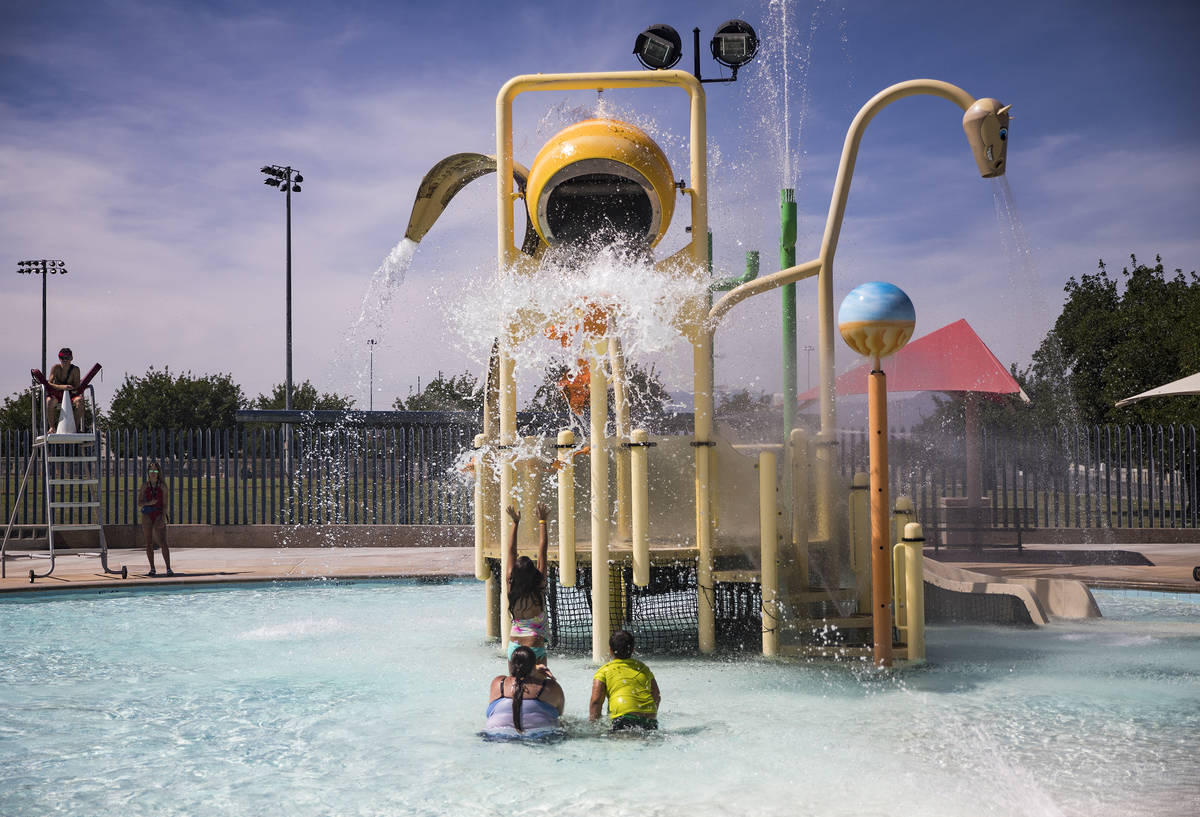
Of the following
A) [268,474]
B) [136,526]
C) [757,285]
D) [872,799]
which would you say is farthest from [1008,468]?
[136,526]

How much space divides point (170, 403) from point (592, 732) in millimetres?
66608

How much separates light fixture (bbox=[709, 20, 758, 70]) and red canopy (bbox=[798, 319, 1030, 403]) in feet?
19.6

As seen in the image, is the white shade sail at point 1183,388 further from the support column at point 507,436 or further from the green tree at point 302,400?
the green tree at point 302,400

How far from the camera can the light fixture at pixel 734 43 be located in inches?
395

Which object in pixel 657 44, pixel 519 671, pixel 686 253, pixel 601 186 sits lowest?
pixel 519 671

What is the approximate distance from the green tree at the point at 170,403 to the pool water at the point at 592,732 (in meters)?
60.3

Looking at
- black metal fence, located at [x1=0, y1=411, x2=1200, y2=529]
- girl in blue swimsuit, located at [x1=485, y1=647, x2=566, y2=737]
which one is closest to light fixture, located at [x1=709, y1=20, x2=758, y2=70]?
girl in blue swimsuit, located at [x1=485, y1=647, x2=566, y2=737]

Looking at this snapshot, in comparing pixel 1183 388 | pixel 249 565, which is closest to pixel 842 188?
pixel 1183 388

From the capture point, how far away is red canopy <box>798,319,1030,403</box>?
1507cm

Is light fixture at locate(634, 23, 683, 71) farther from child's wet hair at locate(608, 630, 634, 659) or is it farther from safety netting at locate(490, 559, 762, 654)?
child's wet hair at locate(608, 630, 634, 659)

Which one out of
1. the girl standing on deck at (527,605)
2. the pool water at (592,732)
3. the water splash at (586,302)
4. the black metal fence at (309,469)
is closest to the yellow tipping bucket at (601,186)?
the water splash at (586,302)

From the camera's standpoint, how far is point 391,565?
14336mm

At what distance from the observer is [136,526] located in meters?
17.8

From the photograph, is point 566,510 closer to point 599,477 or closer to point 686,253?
point 599,477
